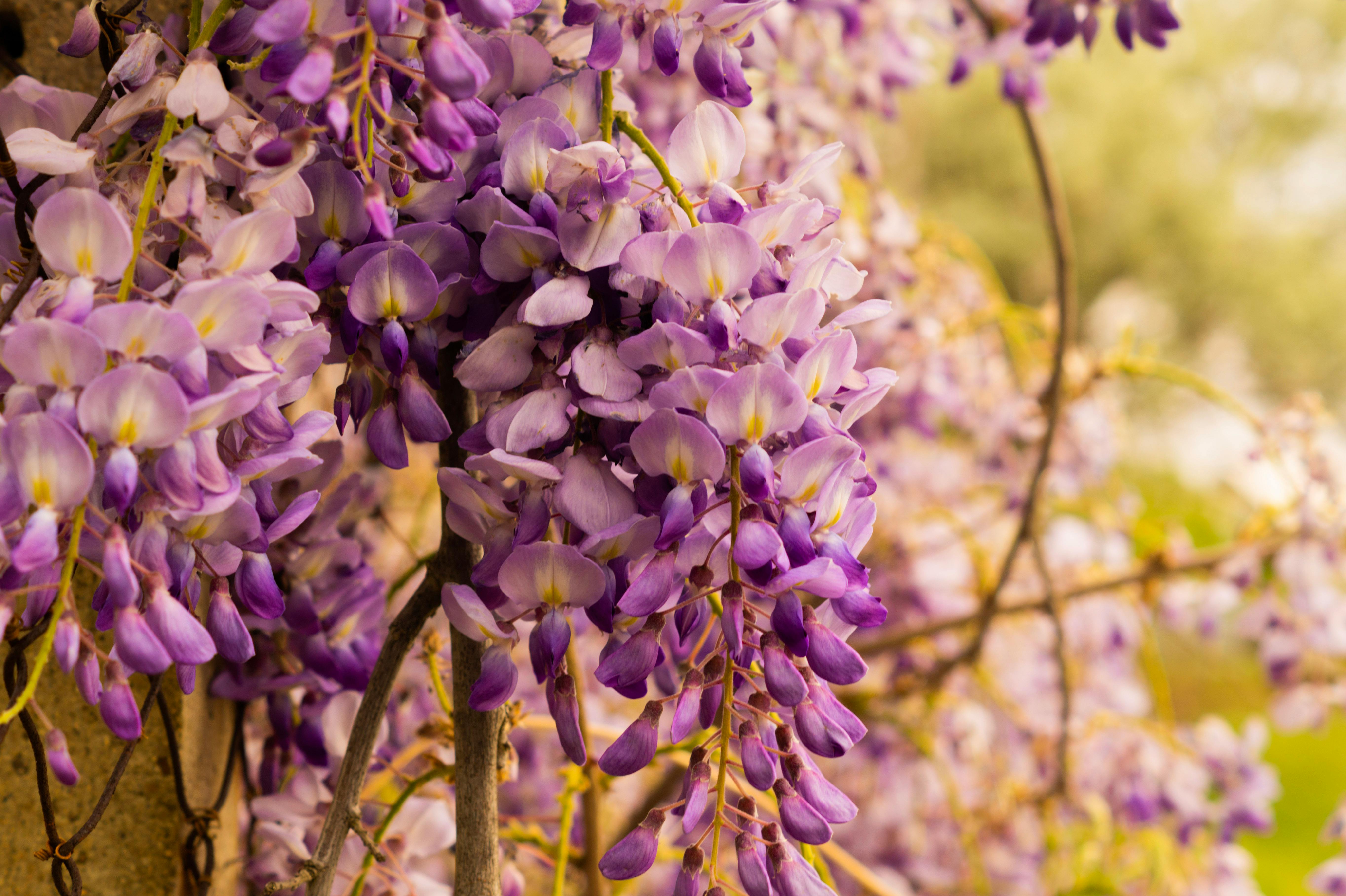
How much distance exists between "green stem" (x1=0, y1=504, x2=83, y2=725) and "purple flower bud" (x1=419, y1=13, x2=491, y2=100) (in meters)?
0.18

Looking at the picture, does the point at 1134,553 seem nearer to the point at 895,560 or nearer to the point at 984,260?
the point at 895,560

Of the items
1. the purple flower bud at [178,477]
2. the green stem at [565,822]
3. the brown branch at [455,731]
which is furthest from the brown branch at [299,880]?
the purple flower bud at [178,477]

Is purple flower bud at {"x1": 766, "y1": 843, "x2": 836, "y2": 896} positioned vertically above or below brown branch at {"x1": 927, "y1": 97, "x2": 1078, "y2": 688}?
below

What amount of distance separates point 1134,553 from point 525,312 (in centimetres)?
166

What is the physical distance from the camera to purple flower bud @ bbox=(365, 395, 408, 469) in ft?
1.26

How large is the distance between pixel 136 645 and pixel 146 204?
0.49 ft

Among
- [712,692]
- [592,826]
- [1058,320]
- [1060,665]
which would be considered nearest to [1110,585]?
[1060,665]

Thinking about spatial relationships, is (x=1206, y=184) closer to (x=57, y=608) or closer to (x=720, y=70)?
(x=720, y=70)

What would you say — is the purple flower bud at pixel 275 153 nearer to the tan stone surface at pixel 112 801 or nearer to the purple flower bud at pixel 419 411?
the purple flower bud at pixel 419 411

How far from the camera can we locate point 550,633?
0.36m

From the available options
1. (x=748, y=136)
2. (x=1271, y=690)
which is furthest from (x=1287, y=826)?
(x=748, y=136)

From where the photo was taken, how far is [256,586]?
37cm

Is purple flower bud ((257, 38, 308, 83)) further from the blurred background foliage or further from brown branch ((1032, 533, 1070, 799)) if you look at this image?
the blurred background foliage

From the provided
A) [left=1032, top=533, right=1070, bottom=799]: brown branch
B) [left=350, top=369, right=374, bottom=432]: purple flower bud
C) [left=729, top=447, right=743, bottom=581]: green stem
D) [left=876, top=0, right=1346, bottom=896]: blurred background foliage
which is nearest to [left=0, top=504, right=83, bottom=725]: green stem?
[left=350, top=369, right=374, bottom=432]: purple flower bud
